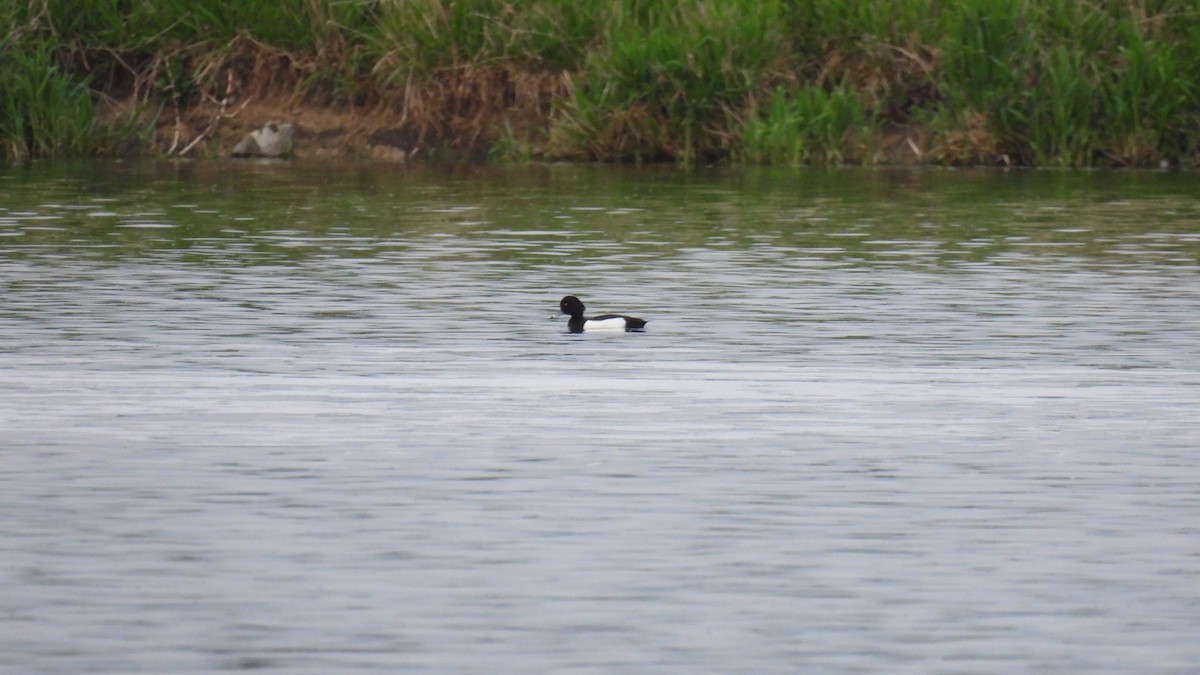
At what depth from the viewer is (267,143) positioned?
24.4 m

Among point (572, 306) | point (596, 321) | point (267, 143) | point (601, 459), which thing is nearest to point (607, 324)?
point (596, 321)

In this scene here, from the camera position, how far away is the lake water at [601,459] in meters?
5.57

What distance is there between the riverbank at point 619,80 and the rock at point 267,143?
190 mm

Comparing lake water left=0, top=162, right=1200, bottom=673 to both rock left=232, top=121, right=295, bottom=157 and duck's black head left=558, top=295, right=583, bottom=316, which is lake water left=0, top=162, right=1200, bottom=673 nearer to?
duck's black head left=558, top=295, right=583, bottom=316

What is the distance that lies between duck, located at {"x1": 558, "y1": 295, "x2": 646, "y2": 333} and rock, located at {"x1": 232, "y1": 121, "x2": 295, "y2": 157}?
13.9 m

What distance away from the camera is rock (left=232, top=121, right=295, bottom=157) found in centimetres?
2441

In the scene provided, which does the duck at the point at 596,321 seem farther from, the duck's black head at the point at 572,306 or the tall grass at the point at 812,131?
the tall grass at the point at 812,131

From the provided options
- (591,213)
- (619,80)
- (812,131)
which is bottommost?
(591,213)

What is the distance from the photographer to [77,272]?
13.3 m

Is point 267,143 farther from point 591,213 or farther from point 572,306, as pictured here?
point 572,306

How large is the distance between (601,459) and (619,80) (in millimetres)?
14643

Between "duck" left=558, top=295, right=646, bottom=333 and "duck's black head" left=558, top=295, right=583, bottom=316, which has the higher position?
"duck's black head" left=558, top=295, right=583, bottom=316

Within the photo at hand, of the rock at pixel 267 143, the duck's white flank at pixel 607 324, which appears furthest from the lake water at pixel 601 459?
the rock at pixel 267 143

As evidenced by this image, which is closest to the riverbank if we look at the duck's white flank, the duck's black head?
the duck's black head
